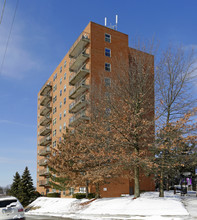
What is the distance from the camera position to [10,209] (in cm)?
1370

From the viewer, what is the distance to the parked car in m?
13.6

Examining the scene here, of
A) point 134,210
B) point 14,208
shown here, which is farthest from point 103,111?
point 14,208

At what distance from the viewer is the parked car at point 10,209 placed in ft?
44.5

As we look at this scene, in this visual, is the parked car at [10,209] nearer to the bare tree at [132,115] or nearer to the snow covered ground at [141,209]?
the snow covered ground at [141,209]

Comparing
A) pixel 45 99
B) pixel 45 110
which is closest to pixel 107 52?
pixel 45 99

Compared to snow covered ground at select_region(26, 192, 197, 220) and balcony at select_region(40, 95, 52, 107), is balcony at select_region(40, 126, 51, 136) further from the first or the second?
snow covered ground at select_region(26, 192, 197, 220)

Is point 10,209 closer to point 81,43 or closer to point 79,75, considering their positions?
point 79,75

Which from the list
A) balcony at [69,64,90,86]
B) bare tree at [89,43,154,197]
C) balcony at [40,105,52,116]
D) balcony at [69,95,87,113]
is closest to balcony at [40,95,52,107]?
balcony at [40,105,52,116]

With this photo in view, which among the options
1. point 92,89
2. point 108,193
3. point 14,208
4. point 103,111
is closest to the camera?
point 14,208

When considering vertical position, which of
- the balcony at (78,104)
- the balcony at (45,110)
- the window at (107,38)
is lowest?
the balcony at (78,104)

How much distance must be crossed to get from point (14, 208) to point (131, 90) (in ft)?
48.7

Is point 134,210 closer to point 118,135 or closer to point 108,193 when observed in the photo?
point 118,135

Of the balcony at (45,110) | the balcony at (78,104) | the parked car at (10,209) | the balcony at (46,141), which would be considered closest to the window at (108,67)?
the balcony at (78,104)

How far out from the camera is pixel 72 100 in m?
50.8
